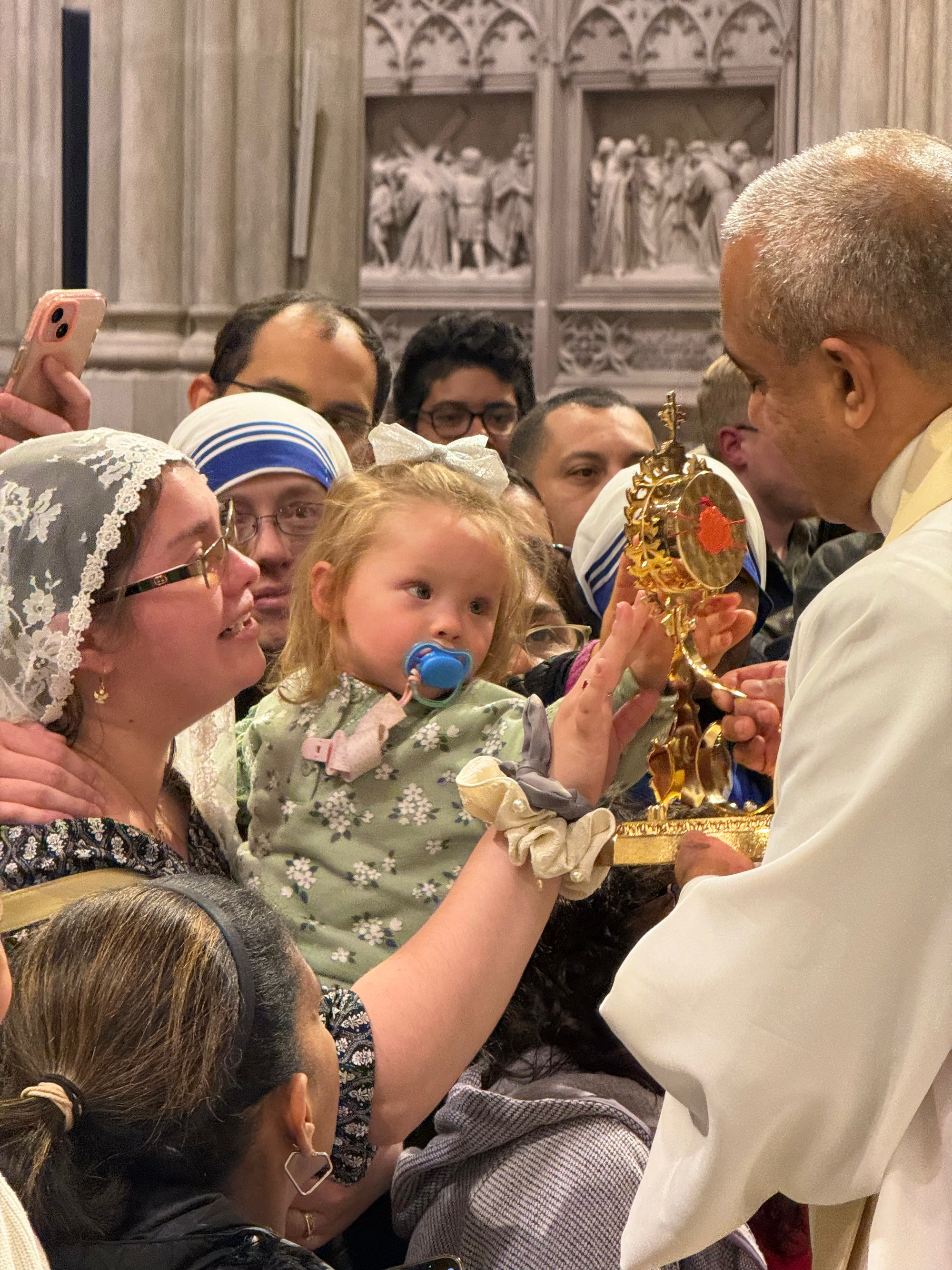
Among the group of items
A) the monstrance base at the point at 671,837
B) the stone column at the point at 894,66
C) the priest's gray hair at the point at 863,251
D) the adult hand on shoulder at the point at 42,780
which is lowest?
the monstrance base at the point at 671,837

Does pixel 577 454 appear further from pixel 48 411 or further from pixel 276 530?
pixel 48 411

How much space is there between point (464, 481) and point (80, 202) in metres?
5.95

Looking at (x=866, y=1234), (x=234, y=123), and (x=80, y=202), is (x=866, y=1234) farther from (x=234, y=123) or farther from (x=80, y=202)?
(x=80, y=202)

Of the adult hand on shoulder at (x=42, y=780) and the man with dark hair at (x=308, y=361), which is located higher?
the man with dark hair at (x=308, y=361)

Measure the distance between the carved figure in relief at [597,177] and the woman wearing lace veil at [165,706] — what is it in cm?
914

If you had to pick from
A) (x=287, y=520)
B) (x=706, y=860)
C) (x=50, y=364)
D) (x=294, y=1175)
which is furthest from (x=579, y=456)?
Answer: (x=294, y=1175)

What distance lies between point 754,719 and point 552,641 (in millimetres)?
1087

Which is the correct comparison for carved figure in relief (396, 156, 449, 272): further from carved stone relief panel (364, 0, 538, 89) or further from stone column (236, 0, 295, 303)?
stone column (236, 0, 295, 303)

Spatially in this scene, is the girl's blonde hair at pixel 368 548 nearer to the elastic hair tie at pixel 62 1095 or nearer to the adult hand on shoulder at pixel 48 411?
the adult hand on shoulder at pixel 48 411

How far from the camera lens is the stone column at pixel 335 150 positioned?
6137 millimetres

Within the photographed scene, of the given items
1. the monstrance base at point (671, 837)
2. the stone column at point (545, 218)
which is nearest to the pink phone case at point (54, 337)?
the monstrance base at point (671, 837)

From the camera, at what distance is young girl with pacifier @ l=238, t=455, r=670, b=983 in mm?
2305

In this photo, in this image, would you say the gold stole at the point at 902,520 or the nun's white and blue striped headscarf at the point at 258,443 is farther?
the nun's white and blue striped headscarf at the point at 258,443

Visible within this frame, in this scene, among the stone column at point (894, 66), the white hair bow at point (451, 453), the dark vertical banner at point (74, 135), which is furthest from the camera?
the stone column at point (894, 66)
